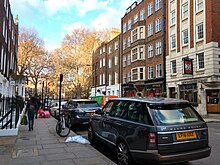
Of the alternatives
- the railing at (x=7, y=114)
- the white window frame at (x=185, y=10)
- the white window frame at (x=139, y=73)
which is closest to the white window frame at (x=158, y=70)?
the white window frame at (x=139, y=73)

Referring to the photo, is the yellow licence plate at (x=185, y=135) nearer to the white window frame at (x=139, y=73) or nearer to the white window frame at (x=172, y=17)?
Answer: the white window frame at (x=172, y=17)

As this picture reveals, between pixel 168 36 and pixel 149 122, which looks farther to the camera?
pixel 168 36

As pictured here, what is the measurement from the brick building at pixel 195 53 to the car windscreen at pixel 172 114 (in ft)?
55.6

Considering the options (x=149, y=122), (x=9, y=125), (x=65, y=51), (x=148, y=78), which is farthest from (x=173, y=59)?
(x=65, y=51)

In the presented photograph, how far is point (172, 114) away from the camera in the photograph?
5.06 meters

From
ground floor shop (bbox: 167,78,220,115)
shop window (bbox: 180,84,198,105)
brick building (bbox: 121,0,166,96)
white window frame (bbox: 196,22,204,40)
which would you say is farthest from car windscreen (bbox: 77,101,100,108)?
brick building (bbox: 121,0,166,96)

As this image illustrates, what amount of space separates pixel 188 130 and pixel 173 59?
872 inches

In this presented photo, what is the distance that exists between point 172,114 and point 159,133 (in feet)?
2.33

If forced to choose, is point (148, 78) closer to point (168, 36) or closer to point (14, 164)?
point (168, 36)

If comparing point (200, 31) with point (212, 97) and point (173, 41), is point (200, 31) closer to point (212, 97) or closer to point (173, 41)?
point (173, 41)

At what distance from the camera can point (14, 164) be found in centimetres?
512

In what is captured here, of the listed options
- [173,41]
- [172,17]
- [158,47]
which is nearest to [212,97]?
[173,41]

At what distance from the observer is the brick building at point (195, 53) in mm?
21109

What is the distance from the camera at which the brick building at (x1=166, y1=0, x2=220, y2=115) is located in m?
21.1
